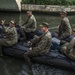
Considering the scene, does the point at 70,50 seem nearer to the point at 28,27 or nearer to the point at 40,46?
the point at 40,46

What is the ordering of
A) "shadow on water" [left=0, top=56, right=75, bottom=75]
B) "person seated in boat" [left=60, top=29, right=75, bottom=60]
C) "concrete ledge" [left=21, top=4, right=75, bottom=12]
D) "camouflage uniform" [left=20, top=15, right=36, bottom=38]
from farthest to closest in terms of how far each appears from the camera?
"concrete ledge" [left=21, top=4, right=75, bottom=12]
"camouflage uniform" [left=20, top=15, right=36, bottom=38]
"shadow on water" [left=0, top=56, right=75, bottom=75]
"person seated in boat" [left=60, top=29, right=75, bottom=60]

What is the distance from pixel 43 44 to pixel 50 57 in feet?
2.84

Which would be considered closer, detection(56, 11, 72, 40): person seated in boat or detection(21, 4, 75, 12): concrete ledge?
detection(56, 11, 72, 40): person seated in boat

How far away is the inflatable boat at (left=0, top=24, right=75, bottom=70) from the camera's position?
40.0 ft

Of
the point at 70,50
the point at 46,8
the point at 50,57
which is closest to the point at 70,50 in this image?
the point at 70,50

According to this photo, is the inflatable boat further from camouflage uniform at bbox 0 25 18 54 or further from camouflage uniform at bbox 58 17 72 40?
camouflage uniform at bbox 58 17 72 40

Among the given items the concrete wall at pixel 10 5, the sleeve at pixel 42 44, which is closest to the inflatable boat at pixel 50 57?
the sleeve at pixel 42 44

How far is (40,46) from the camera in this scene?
39.5 ft

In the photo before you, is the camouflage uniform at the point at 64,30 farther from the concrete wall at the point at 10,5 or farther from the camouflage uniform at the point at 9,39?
the concrete wall at the point at 10,5

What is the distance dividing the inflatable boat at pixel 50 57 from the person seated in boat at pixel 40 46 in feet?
1.01

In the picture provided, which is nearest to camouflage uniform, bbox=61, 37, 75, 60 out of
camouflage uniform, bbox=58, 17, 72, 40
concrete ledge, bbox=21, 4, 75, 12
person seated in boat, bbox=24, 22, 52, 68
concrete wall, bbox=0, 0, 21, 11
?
person seated in boat, bbox=24, 22, 52, 68

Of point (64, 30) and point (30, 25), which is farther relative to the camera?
point (30, 25)

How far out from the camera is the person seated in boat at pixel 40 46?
11.8 m

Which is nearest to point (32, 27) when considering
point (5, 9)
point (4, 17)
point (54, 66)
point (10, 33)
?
point (10, 33)
